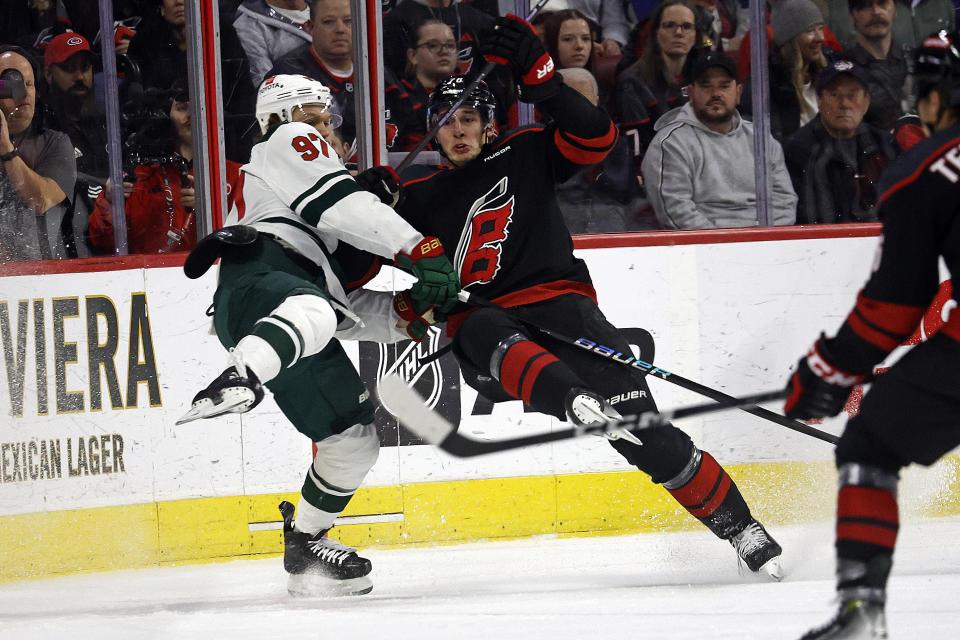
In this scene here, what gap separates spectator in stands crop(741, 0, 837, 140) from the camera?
3660 millimetres

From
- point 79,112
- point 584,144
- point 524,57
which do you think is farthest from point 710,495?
point 79,112

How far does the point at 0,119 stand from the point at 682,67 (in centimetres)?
220

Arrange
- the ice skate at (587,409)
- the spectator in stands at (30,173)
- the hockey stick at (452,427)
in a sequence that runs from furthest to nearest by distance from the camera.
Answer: the spectator in stands at (30,173) → the ice skate at (587,409) → the hockey stick at (452,427)

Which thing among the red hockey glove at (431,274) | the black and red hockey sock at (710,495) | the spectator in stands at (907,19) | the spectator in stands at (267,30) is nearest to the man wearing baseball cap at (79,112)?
the spectator in stands at (267,30)

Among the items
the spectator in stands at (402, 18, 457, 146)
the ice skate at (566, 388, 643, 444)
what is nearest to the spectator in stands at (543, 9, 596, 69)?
the spectator in stands at (402, 18, 457, 146)

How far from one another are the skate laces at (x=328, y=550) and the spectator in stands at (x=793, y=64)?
1.97 m

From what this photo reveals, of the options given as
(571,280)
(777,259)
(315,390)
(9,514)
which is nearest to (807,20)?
(777,259)

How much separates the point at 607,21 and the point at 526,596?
1983 mm

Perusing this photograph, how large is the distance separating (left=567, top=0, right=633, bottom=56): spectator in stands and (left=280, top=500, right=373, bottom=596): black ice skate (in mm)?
1863

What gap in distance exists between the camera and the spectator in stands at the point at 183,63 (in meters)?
3.51

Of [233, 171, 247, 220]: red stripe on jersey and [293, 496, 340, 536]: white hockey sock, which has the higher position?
[233, 171, 247, 220]: red stripe on jersey

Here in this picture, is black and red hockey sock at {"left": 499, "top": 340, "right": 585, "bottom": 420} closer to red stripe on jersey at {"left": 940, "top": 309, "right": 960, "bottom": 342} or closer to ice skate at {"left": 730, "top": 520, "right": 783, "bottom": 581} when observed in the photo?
ice skate at {"left": 730, "top": 520, "right": 783, "bottom": 581}

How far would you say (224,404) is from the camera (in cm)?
221

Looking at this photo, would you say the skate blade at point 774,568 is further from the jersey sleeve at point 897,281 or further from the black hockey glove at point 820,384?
the jersey sleeve at point 897,281
